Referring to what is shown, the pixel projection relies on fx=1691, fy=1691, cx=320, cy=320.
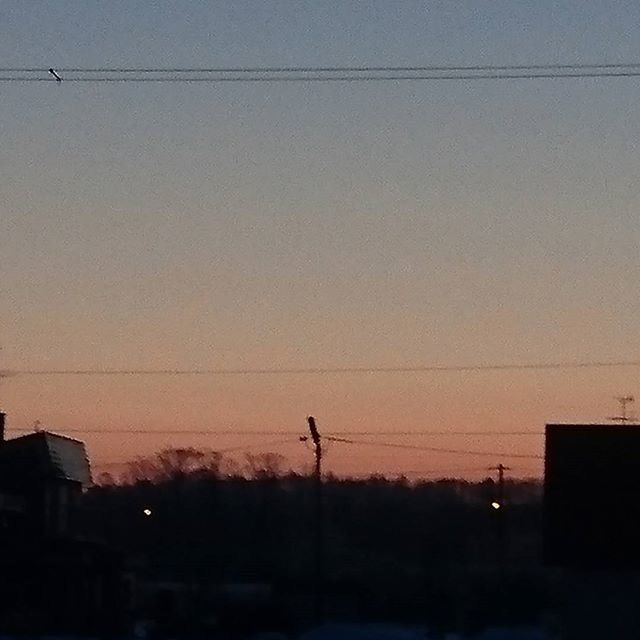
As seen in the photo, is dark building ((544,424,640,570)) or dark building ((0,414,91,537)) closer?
dark building ((544,424,640,570))

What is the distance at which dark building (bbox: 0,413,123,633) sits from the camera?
51750 mm

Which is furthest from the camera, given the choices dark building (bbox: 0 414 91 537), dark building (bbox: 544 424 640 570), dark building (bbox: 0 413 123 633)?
dark building (bbox: 0 414 91 537)

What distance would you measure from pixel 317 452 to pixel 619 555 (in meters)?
25.5

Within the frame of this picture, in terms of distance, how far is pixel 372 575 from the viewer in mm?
90688

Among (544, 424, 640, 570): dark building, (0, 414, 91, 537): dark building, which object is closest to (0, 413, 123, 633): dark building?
(0, 414, 91, 537): dark building

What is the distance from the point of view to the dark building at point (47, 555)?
51.8 meters

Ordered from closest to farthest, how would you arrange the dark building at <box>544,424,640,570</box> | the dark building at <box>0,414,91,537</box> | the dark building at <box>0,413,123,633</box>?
1. the dark building at <box>544,424,640,570</box>
2. the dark building at <box>0,413,123,633</box>
3. the dark building at <box>0,414,91,537</box>

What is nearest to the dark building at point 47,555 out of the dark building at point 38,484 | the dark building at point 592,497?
the dark building at point 38,484

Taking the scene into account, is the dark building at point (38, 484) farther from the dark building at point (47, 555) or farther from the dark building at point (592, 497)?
the dark building at point (592, 497)

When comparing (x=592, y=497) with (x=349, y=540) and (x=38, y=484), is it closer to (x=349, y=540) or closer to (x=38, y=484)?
(x=38, y=484)

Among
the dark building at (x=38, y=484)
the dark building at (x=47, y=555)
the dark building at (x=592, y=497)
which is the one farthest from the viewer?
the dark building at (x=38, y=484)

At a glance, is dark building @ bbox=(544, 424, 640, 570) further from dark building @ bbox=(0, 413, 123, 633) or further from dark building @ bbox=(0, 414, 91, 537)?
dark building @ bbox=(0, 414, 91, 537)

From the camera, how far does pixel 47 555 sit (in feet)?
171

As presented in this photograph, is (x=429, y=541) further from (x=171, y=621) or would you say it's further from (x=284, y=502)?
(x=171, y=621)
